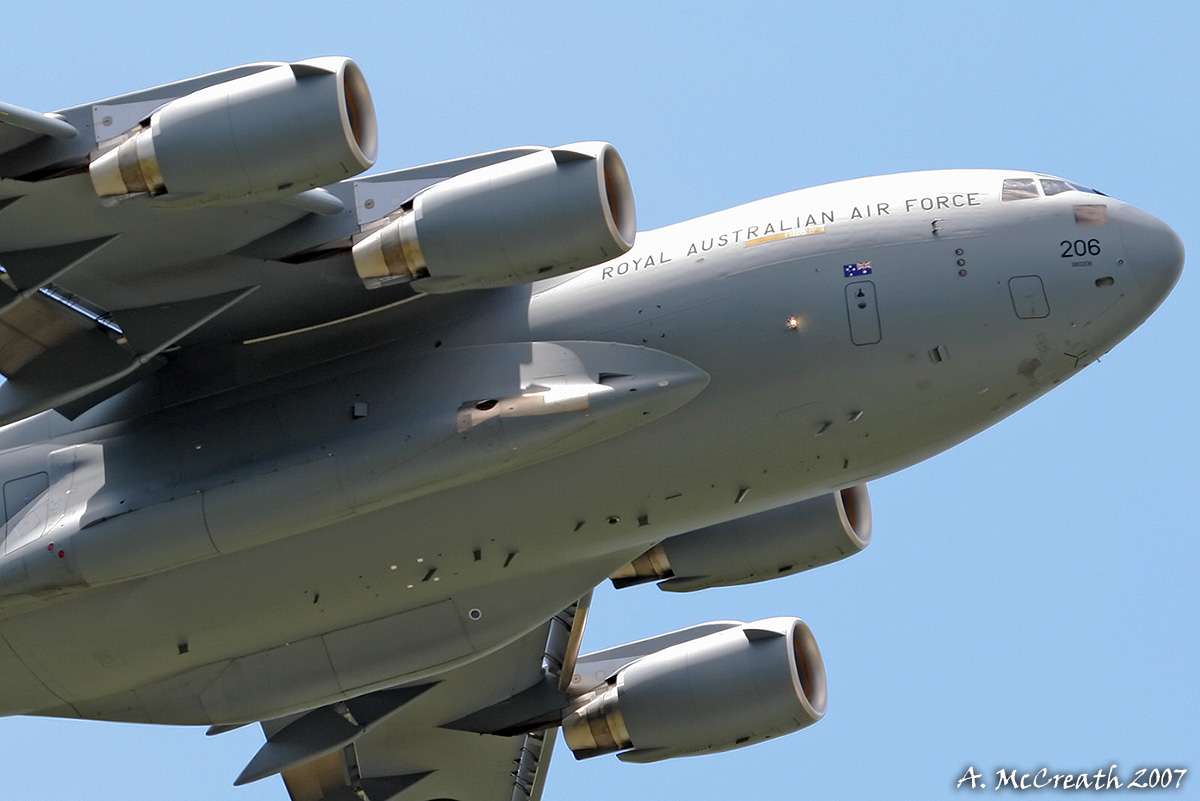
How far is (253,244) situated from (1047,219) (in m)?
6.69

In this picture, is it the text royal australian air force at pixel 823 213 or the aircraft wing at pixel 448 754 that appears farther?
the aircraft wing at pixel 448 754

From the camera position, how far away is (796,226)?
16031 millimetres

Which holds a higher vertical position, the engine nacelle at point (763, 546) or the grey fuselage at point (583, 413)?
the grey fuselage at point (583, 413)

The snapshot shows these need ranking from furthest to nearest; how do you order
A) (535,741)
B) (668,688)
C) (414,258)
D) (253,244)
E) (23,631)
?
(535,741), (668,688), (23,631), (253,244), (414,258)

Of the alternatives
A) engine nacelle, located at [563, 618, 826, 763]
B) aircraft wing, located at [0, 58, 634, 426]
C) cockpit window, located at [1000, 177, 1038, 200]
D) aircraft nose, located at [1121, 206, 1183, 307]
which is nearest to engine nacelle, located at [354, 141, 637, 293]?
aircraft wing, located at [0, 58, 634, 426]

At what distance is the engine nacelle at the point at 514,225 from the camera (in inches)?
559

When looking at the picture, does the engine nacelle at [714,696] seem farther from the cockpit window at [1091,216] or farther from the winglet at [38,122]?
the winglet at [38,122]

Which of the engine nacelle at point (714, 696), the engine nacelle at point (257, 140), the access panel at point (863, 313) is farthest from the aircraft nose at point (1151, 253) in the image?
the engine nacelle at point (257, 140)

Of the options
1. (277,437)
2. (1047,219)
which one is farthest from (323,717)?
(1047,219)

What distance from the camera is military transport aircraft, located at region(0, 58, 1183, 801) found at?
14.7 m

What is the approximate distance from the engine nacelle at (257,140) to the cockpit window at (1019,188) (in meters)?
5.68

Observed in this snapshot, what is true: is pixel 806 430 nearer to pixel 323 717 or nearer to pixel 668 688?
→ pixel 668 688

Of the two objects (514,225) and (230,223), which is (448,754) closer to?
(230,223)

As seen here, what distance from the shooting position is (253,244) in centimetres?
1541
